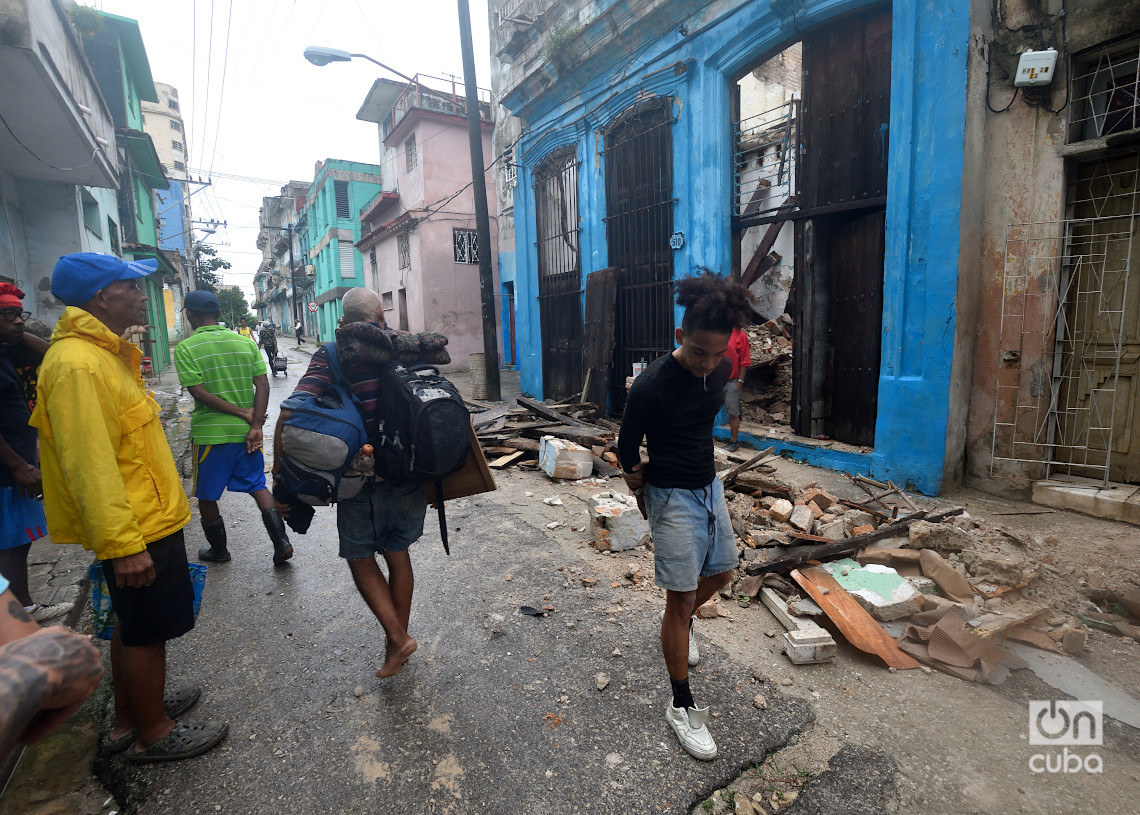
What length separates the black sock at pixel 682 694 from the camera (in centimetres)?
240

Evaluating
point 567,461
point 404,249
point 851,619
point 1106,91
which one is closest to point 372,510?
point 851,619

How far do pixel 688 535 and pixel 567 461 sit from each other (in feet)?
13.7

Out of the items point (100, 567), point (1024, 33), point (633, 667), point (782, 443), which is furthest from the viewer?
point (782, 443)

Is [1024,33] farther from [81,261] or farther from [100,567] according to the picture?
[100,567]

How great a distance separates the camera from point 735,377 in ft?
22.9

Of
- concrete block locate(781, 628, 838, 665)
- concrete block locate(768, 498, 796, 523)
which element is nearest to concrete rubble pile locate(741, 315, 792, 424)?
concrete block locate(768, 498, 796, 523)

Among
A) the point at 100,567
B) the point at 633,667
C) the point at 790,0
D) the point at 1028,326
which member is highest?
the point at 790,0

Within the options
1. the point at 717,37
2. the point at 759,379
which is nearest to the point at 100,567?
the point at 717,37

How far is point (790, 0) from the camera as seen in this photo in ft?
19.9

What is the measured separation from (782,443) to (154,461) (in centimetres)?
620

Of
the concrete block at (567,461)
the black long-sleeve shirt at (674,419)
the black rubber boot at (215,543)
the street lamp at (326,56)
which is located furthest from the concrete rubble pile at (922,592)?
the street lamp at (326,56)

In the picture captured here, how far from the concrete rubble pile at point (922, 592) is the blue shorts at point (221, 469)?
3532mm

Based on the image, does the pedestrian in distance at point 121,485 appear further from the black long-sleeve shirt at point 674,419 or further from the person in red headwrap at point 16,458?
the black long-sleeve shirt at point 674,419

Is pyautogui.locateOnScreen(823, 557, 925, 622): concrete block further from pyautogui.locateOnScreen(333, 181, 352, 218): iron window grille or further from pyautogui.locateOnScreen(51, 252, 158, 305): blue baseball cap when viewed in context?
pyautogui.locateOnScreen(333, 181, 352, 218): iron window grille
